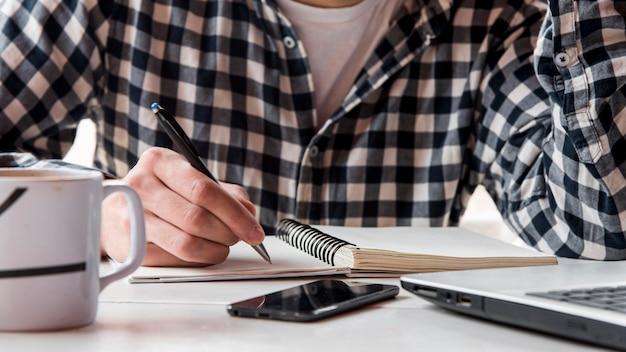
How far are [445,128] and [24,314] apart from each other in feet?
3.17

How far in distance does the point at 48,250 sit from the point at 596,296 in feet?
1.18

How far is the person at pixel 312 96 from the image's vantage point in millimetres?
1279

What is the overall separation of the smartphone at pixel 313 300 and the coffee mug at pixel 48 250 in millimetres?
115

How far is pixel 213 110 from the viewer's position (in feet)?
4.46

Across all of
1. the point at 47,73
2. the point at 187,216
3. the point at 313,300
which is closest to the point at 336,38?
the point at 47,73

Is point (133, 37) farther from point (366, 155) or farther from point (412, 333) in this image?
point (412, 333)

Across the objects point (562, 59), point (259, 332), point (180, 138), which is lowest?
point (259, 332)

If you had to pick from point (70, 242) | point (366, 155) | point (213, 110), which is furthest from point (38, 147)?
point (70, 242)

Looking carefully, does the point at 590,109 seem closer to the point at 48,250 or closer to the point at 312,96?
the point at 312,96

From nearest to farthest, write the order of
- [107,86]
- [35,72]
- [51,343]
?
[51,343]
[35,72]
[107,86]

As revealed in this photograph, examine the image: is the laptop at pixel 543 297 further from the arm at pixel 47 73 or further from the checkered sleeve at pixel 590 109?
the arm at pixel 47 73

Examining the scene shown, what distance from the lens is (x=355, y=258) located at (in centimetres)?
78

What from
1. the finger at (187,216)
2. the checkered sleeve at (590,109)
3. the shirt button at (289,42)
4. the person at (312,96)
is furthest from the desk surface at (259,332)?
the shirt button at (289,42)

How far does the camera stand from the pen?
0.79 m
